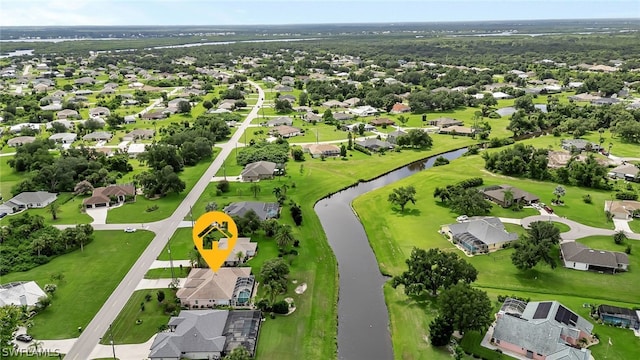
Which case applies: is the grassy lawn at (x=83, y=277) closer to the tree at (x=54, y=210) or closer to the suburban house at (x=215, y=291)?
the suburban house at (x=215, y=291)

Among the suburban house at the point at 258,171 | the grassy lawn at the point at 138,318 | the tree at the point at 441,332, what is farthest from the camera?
the suburban house at the point at 258,171

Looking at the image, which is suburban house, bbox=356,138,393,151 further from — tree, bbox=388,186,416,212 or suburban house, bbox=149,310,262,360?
suburban house, bbox=149,310,262,360

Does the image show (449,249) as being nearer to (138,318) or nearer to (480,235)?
(480,235)

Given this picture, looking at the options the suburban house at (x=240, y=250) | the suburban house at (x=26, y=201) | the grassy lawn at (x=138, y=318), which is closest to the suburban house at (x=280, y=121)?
the suburban house at (x=26, y=201)

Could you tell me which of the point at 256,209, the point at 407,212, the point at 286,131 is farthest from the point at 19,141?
the point at 407,212

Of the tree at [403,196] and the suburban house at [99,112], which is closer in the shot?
the tree at [403,196]

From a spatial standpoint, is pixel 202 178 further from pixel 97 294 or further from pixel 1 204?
pixel 97 294

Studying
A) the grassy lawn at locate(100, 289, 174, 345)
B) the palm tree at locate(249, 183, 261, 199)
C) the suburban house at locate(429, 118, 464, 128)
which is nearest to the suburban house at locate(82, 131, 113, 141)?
the palm tree at locate(249, 183, 261, 199)
